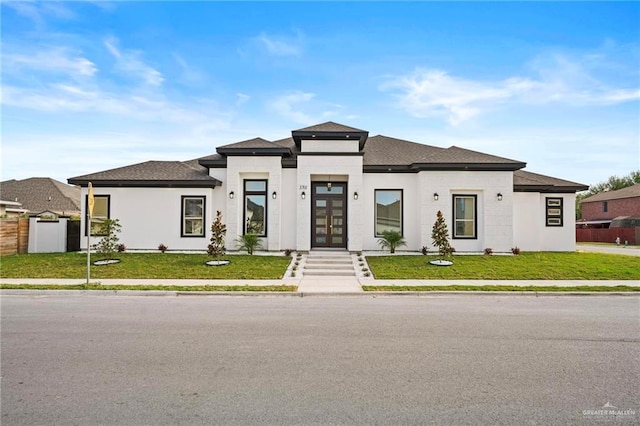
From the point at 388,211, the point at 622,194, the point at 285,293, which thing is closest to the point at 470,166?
the point at 388,211

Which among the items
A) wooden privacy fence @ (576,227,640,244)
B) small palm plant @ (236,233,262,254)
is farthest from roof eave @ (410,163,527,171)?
wooden privacy fence @ (576,227,640,244)

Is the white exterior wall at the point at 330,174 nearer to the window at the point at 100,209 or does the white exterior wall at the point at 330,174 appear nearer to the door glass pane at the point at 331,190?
the door glass pane at the point at 331,190

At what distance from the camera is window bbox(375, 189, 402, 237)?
19219mm

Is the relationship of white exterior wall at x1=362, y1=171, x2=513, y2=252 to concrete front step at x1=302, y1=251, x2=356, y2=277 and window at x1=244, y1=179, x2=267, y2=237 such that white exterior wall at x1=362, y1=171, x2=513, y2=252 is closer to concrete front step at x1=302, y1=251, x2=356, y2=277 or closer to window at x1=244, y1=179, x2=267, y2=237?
concrete front step at x1=302, y1=251, x2=356, y2=277

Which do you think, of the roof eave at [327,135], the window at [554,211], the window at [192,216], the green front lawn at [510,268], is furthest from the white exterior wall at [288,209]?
the window at [554,211]

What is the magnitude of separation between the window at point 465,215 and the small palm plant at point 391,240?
8.37 feet

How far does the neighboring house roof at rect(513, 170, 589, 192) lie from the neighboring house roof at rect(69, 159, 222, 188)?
1451 cm

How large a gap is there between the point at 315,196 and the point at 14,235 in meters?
13.9

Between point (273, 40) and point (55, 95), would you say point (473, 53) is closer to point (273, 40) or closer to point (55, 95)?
point (273, 40)

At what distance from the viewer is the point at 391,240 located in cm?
1836

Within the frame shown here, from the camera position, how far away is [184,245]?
62.6 ft

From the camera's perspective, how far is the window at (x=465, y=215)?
18.9 metres

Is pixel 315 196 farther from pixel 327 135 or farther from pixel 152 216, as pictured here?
pixel 152 216

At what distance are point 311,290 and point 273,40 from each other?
1101 centimetres
